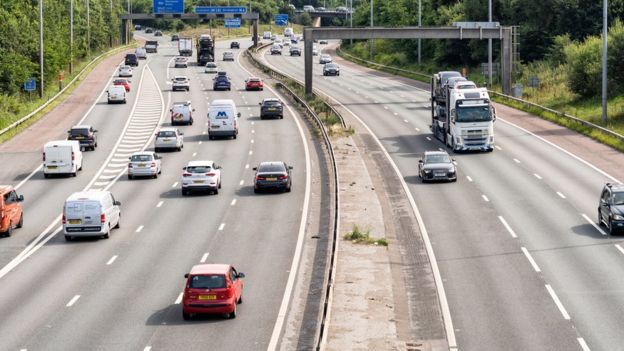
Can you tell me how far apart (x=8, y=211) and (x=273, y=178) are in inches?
546

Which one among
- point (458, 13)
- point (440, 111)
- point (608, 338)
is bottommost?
point (608, 338)

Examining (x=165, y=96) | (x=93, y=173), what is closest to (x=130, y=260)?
(x=93, y=173)

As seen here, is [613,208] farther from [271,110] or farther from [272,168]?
[271,110]

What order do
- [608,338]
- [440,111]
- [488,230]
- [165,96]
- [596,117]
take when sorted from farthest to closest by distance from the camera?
[165,96] → [596,117] → [440,111] → [488,230] → [608,338]

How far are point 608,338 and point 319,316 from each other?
25.3ft

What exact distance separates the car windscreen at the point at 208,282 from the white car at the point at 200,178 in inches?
980

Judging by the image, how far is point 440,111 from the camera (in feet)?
243

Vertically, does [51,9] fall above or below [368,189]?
above

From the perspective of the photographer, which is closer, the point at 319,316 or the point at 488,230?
the point at 319,316

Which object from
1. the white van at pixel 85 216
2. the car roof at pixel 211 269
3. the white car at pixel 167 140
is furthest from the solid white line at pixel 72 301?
the white car at pixel 167 140

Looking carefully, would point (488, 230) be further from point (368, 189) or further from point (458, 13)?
point (458, 13)

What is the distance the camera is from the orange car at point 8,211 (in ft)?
157

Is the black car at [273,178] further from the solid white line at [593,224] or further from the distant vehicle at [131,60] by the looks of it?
the distant vehicle at [131,60]

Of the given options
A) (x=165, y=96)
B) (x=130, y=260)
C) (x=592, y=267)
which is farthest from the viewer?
(x=165, y=96)
